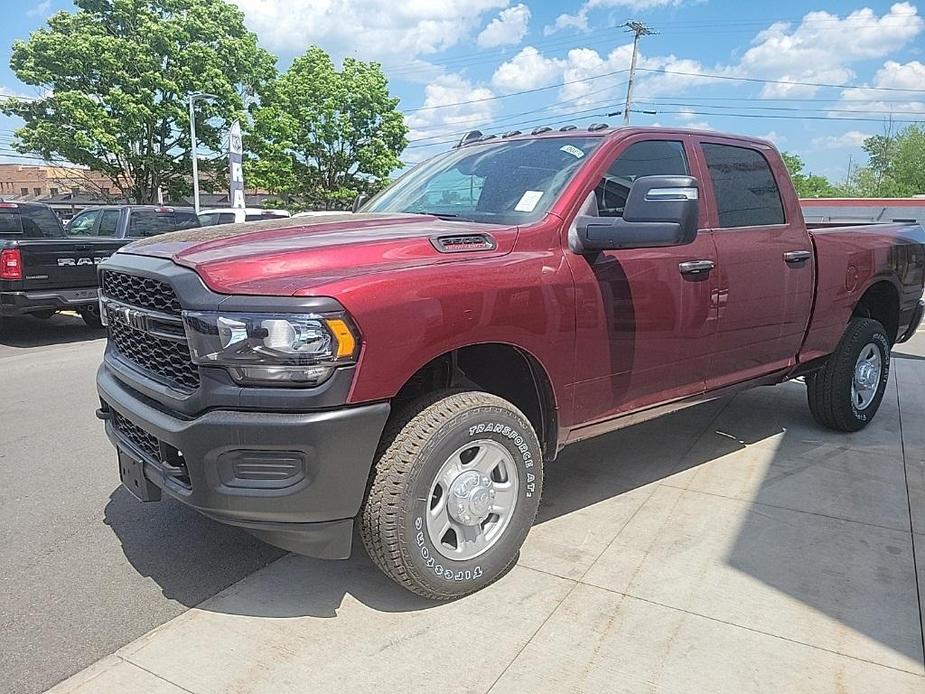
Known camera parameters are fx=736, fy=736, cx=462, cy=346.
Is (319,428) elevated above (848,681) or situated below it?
above

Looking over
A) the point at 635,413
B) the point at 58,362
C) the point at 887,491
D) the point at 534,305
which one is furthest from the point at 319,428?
the point at 58,362

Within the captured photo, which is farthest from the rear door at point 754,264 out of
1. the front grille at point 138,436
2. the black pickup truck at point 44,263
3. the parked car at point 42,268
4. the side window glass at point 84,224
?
the side window glass at point 84,224

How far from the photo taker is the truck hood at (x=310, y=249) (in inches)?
98.3

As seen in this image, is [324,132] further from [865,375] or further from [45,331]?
[865,375]

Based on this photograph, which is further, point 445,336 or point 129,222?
point 129,222

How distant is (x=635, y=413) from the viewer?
3646 millimetres

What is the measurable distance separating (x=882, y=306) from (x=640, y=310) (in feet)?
10.3

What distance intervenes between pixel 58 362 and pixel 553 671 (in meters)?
7.29

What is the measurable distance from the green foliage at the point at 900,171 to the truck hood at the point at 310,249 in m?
72.3

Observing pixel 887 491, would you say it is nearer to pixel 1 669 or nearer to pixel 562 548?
pixel 562 548

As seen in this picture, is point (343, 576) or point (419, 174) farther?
point (419, 174)

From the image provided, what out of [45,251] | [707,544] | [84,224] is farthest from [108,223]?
[707,544]

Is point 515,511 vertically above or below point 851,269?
below

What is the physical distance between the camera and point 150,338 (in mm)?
2824
